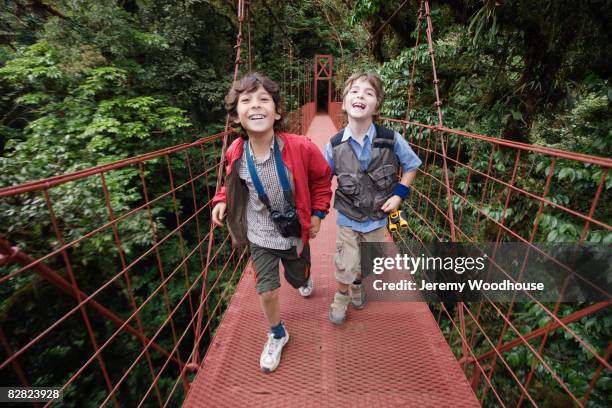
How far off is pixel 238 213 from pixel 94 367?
3.56 metres

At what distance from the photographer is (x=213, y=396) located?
117 centimetres

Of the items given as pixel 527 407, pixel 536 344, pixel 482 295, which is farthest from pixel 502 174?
pixel 527 407

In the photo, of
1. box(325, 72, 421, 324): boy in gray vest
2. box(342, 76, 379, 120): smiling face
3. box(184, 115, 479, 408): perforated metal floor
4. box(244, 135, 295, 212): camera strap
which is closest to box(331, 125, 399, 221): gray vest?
box(325, 72, 421, 324): boy in gray vest

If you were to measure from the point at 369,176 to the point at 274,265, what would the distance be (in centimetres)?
53

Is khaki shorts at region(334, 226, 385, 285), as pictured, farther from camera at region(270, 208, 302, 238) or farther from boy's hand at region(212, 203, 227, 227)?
boy's hand at region(212, 203, 227, 227)

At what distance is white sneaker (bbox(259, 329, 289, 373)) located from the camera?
49.8 inches

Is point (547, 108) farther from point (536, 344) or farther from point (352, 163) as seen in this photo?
point (352, 163)

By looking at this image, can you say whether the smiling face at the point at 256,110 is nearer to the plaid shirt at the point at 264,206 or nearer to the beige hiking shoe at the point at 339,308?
the plaid shirt at the point at 264,206

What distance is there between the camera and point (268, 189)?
121 centimetres

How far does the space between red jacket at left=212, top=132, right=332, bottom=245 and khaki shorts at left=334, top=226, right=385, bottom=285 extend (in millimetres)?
243

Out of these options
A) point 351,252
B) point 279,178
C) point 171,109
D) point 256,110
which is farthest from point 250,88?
point 171,109

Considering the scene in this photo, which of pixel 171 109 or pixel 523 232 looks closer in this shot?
pixel 523 232

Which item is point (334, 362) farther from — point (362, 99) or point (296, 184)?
point (362, 99)

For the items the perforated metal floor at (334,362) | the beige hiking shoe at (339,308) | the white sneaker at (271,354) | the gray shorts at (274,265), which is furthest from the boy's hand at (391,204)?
the white sneaker at (271,354)
